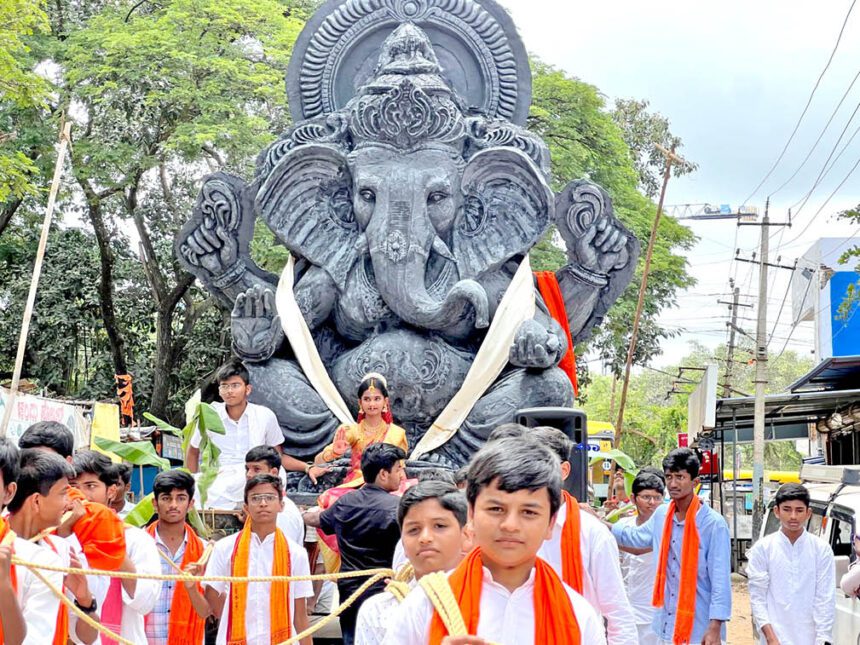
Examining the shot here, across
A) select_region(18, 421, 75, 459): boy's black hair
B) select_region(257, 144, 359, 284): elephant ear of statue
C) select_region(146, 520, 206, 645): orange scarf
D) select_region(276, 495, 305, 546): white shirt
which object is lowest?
select_region(146, 520, 206, 645): orange scarf

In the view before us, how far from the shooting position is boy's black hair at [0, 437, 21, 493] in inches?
148

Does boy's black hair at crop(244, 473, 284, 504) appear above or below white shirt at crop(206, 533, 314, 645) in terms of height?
above

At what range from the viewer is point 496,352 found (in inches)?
396

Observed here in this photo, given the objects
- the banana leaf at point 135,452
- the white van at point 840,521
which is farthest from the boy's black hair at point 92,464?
the white van at point 840,521

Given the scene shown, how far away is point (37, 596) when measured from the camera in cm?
389

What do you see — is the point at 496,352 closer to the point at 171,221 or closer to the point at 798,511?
the point at 798,511

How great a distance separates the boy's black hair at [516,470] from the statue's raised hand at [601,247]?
25.3 feet

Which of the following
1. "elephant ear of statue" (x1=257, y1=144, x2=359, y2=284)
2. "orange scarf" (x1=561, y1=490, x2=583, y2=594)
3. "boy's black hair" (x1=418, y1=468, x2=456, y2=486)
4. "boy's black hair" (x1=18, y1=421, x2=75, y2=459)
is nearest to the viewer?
"boy's black hair" (x1=418, y1=468, x2=456, y2=486)

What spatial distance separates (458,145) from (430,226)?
29.5 inches

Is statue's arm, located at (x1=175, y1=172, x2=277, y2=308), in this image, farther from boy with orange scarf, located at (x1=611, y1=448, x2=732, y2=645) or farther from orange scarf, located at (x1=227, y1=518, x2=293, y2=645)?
orange scarf, located at (x1=227, y1=518, x2=293, y2=645)

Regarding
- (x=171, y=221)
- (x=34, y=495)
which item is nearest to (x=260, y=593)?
(x=34, y=495)

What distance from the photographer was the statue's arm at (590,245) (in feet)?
35.2

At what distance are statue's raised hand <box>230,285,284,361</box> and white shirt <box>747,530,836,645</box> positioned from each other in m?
4.28

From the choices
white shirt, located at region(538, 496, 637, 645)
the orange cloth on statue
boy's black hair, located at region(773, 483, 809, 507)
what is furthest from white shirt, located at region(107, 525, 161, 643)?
the orange cloth on statue
